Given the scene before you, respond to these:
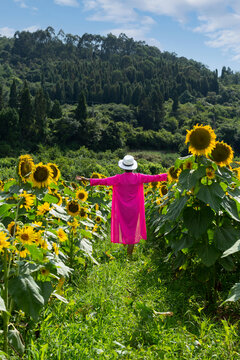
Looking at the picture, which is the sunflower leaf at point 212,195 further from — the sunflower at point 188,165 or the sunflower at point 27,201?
the sunflower at point 27,201

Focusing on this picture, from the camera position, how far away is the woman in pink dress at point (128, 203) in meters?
4.78

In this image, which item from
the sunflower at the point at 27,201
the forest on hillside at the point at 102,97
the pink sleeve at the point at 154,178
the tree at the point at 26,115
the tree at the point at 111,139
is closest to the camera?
the sunflower at the point at 27,201

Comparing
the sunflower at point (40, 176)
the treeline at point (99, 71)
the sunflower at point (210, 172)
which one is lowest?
the sunflower at point (40, 176)

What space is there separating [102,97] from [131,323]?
247ft

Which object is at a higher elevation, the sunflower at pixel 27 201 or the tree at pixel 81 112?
the sunflower at pixel 27 201

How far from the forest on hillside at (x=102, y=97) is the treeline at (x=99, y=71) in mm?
224

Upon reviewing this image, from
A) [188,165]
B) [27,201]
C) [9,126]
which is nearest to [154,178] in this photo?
[188,165]

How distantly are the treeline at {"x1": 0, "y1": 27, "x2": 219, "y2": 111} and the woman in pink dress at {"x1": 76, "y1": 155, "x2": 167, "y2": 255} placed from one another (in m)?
61.9

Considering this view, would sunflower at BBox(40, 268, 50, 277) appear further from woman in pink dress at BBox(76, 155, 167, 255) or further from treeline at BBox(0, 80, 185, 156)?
treeline at BBox(0, 80, 185, 156)

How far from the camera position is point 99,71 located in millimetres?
86000

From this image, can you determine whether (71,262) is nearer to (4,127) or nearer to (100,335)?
(100,335)

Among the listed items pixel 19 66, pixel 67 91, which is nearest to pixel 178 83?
pixel 67 91

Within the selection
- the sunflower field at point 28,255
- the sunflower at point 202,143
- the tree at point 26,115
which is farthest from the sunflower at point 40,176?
the tree at point 26,115

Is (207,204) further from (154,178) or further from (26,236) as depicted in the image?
(154,178)
